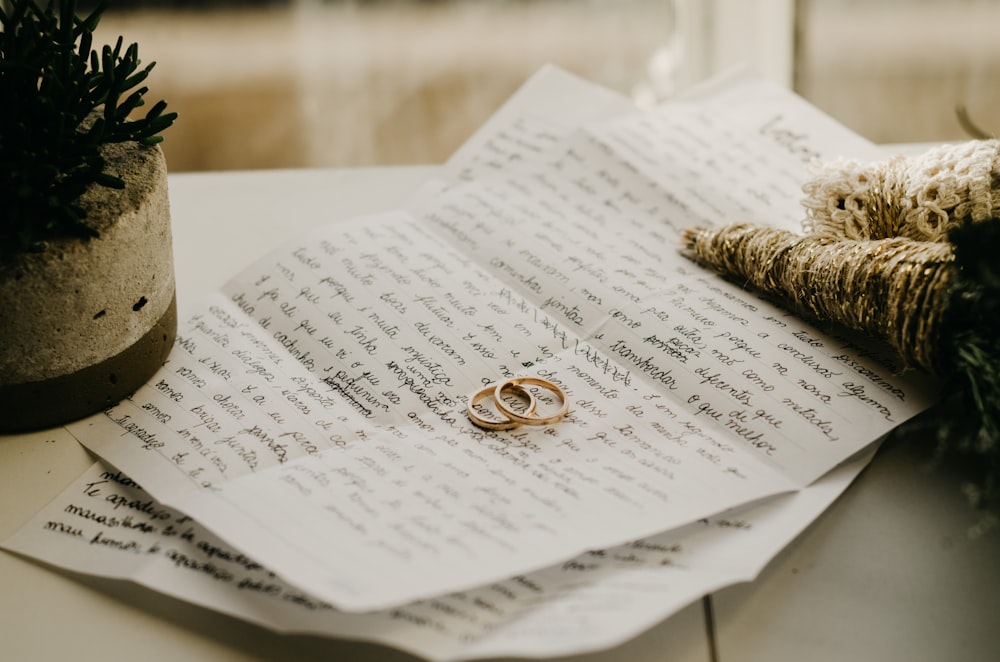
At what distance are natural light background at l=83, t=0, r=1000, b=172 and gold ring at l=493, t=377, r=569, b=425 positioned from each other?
1.04 metres

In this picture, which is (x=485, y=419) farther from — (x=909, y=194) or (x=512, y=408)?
(x=909, y=194)

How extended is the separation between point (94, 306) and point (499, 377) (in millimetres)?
235

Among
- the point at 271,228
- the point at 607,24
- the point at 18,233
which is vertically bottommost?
the point at 607,24

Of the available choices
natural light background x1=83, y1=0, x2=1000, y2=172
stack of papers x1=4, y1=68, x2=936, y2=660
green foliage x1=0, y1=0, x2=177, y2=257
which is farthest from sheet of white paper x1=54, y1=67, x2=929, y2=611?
natural light background x1=83, y1=0, x2=1000, y2=172

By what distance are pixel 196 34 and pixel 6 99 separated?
1570mm

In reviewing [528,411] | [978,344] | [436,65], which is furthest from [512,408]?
[436,65]

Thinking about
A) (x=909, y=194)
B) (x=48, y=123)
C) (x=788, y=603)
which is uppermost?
(x=48, y=123)

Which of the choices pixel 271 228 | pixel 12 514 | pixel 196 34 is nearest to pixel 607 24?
pixel 196 34

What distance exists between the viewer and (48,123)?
0.51m

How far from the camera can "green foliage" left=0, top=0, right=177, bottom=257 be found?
1.62ft

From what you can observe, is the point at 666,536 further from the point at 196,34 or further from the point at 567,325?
the point at 196,34

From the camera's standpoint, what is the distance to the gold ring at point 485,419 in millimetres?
558

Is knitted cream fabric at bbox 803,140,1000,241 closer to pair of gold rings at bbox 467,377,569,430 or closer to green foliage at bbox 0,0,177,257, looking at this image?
pair of gold rings at bbox 467,377,569,430

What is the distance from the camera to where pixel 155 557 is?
0.48 meters
